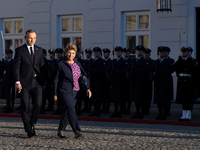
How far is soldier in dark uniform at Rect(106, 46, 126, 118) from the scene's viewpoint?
1152 cm

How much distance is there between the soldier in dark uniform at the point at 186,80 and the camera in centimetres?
1055

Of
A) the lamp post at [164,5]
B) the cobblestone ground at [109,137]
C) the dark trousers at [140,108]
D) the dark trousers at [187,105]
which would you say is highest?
the lamp post at [164,5]

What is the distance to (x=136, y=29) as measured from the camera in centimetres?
1755

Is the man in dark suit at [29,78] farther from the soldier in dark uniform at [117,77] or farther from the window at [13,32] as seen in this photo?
the window at [13,32]

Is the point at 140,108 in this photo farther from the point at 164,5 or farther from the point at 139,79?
the point at 164,5

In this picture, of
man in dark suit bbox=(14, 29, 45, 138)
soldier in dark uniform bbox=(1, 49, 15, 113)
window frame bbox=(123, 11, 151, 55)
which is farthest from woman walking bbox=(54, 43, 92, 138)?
window frame bbox=(123, 11, 151, 55)

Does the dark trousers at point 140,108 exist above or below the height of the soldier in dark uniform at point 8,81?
below

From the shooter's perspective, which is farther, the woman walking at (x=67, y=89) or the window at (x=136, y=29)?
the window at (x=136, y=29)

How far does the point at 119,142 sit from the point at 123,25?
1069 cm

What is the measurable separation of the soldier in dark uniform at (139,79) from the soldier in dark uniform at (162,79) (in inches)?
9.9

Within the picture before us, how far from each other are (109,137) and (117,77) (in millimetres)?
3880

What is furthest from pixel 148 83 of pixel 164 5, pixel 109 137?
pixel 164 5

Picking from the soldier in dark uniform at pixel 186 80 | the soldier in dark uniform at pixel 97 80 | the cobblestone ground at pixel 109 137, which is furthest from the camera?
the soldier in dark uniform at pixel 97 80

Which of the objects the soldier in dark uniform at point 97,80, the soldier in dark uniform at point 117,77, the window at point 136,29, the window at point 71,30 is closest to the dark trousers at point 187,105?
the soldier in dark uniform at point 117,77
